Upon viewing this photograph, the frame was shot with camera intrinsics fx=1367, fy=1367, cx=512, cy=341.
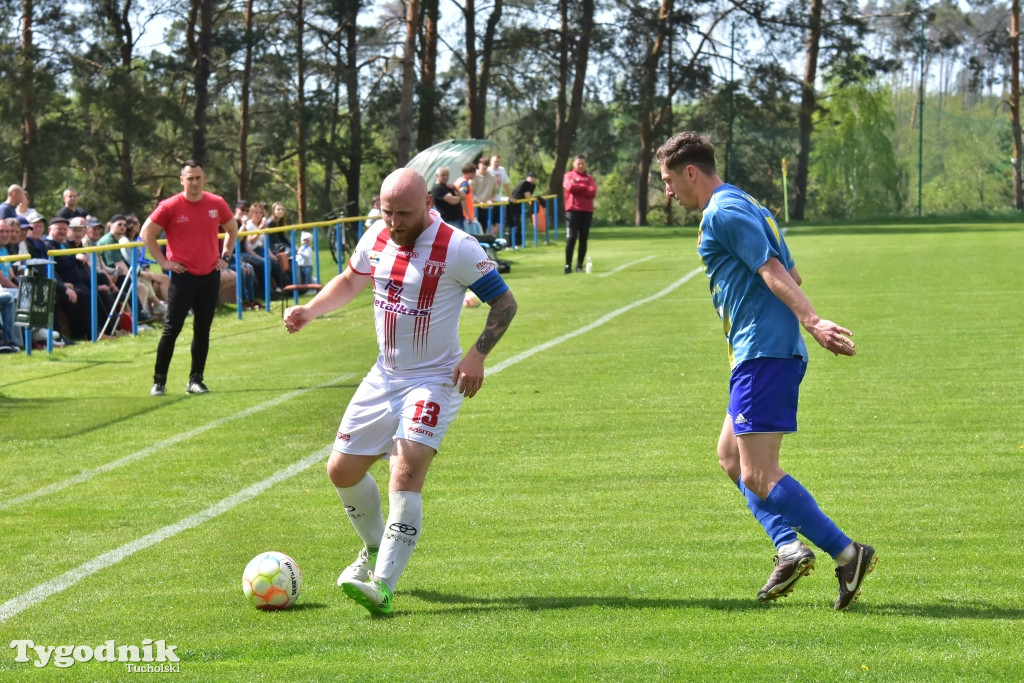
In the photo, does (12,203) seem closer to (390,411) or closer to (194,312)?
(194,312)

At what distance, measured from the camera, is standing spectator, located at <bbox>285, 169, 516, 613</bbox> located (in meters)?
5.80

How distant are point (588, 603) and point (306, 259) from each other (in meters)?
19.5

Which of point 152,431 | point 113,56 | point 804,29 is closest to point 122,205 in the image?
point 113,56

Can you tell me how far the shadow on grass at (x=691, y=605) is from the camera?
17.7ft

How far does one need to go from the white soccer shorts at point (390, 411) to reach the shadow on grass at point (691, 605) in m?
0.68

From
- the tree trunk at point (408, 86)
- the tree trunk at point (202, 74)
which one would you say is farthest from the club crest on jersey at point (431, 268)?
the tree trunk at point (202, 74)

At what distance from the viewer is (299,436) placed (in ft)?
34.0

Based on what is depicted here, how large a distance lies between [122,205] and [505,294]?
36.4 meters

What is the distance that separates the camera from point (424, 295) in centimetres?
600

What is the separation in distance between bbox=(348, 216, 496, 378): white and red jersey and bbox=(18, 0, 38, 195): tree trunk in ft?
113

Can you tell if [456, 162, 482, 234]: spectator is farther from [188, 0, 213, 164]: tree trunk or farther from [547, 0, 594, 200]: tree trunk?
[547, 0, 594, 200]: tree trunk

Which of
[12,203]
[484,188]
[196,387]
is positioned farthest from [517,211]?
[196,387]

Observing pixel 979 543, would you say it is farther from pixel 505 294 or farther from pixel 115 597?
pixel 115 597

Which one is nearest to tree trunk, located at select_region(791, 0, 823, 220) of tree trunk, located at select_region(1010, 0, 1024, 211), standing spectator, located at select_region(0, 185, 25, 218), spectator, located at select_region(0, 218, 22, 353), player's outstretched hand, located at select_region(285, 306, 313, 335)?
tree trunk, located at select_region(1010, 0, 1024, 211)
